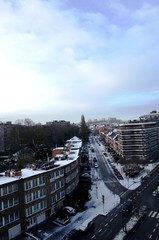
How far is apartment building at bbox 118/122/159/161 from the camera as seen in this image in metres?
98.6

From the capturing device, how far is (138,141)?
9956 cm

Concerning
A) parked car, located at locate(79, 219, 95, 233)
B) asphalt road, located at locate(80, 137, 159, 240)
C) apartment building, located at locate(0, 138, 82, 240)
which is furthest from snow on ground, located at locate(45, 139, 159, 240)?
apartment building, located at locate(0, 138, 82, 240)

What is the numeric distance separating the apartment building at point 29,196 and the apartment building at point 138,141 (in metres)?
52.6

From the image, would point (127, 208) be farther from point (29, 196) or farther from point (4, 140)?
point (4, 140)

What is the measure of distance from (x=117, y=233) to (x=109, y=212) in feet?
27.7

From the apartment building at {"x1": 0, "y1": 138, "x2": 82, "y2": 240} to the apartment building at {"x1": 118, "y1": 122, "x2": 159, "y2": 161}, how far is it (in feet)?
172

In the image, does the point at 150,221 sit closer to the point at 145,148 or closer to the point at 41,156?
the point at 41,156

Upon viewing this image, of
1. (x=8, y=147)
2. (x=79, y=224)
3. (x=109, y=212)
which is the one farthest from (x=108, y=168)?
(x=8, y=147)

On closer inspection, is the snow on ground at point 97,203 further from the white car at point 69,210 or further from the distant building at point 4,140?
the distant building at point 4,140

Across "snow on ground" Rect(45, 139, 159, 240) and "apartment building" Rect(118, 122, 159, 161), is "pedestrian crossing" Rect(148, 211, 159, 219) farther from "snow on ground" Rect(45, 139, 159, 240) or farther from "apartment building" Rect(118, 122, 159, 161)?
"apartment building" Rect(118, 122, 159, 161)

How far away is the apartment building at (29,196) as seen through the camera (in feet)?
123

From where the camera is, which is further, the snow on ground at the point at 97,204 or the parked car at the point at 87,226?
the snow on ground at the point at 97,204

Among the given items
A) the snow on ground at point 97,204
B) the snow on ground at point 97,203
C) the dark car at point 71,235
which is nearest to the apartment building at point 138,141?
the snow on ground at point 97,203

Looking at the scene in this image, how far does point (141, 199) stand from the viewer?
170 ft
